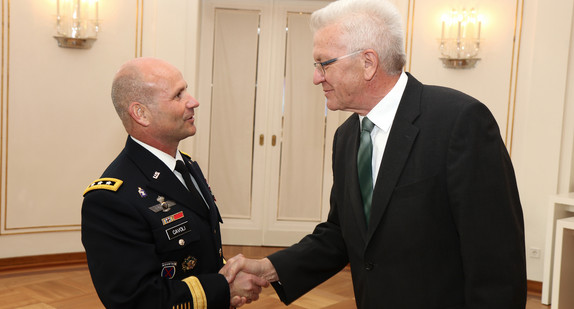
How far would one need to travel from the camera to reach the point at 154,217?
185cm

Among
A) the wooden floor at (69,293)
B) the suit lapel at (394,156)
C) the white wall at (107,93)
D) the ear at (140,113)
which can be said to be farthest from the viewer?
the white wall at (107,93)

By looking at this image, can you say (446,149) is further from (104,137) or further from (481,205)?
(104,137)

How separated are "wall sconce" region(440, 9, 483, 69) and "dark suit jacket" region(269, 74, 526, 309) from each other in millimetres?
3764

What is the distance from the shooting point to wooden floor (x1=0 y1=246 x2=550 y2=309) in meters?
4.33

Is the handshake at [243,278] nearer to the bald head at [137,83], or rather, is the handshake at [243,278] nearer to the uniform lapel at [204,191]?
the uniform lapel at [204,191]

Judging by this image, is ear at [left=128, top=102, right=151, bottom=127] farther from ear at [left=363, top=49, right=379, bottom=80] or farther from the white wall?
the white wall

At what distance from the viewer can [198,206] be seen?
200cm

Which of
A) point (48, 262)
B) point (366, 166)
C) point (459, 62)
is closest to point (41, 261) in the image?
point (48, 262)

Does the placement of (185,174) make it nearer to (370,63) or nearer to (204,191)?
(204,191)

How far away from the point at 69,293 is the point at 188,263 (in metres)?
3.11

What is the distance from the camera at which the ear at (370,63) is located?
174cm

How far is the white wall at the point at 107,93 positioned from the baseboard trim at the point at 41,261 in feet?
0.16

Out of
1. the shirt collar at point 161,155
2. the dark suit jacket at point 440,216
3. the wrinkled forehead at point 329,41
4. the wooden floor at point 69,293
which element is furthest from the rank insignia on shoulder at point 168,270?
the wooden floor at point 69,293

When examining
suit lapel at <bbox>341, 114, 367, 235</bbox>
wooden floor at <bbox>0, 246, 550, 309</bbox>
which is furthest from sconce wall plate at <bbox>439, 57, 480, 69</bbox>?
suit lapel at <bbox>341, 114, 367, 235</bbox>
